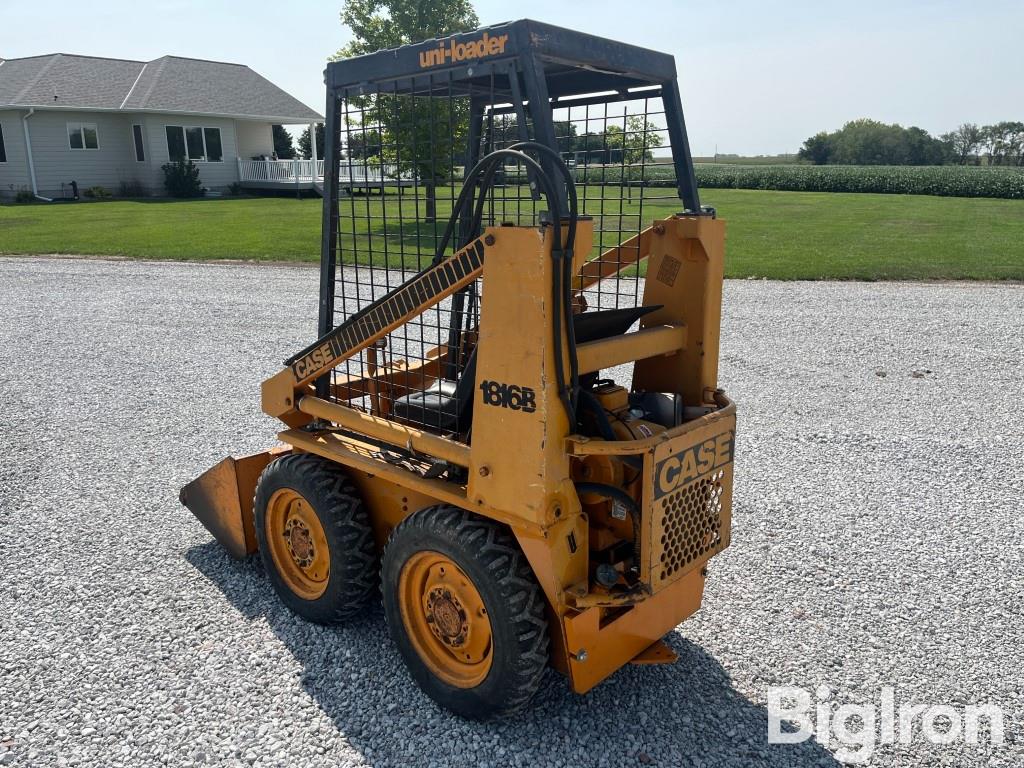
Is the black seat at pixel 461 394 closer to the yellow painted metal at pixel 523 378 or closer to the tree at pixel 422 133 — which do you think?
the yellow painted metal at pixel 523 378

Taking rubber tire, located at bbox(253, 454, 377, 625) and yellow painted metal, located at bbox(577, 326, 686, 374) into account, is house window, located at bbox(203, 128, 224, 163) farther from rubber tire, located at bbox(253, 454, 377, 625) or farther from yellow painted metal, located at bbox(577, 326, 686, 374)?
yellow painted metal, located at bbox(577, 326, 686, 374)

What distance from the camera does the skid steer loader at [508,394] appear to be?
10.0ft

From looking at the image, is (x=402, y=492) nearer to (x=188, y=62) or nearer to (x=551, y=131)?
(x=551, y=131)

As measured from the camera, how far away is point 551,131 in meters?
3.01

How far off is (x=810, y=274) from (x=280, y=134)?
104 ft

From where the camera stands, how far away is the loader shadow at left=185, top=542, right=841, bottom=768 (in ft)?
11.0

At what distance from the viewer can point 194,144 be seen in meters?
34.0

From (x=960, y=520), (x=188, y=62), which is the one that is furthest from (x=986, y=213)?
(x=188, y=62)

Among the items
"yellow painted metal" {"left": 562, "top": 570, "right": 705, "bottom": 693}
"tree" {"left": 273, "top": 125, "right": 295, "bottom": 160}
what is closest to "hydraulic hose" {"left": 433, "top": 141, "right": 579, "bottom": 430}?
"yellow painted metal" {"left": 562, "top": 570, "right": 705, "bottom": 693}

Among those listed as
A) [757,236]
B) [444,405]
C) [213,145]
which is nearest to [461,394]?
[444,405]

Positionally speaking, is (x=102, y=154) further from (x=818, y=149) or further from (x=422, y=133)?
(x=818, y=149)

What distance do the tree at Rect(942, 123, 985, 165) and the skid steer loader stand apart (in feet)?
273

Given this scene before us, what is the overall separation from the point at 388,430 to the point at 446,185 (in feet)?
3.63

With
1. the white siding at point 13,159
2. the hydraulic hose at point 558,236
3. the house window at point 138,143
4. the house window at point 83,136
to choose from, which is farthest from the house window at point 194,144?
the hydraulic hose at point 558,236
